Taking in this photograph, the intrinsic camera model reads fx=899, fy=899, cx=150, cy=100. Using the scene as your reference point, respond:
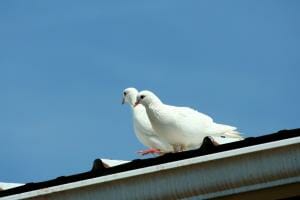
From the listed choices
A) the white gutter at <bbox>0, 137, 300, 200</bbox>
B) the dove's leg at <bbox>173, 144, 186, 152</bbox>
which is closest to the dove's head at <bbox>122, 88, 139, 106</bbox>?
the dove's leg at <bbox>173, 144, 186, 152</bbox>

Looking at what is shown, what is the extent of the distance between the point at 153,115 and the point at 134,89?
4.63 metres

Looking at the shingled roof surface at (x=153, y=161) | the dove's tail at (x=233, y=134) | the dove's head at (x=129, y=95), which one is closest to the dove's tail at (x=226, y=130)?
the dove's tail at (x=233, y=134)

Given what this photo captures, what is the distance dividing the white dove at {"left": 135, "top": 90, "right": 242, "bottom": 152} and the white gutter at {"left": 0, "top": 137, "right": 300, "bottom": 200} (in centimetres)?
343

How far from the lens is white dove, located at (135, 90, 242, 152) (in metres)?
8.32

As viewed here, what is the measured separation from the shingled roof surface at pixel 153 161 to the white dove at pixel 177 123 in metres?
3.20

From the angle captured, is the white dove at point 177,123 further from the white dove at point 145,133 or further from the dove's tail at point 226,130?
the white dove at point 145,133

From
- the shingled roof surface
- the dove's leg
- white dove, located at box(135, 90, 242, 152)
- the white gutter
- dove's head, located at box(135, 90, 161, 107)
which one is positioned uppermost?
dove's head, located at box(135, 90, 161, 107)

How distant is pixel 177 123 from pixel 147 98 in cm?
64

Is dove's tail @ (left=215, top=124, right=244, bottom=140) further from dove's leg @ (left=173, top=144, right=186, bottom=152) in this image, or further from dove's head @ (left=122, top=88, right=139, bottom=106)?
dove's head @ (left=122, top=88, right=139, bottom=106)

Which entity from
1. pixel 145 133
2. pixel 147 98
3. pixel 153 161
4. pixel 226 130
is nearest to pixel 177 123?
pixel 147 98

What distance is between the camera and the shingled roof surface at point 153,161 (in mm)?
4328

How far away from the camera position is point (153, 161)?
469 cm

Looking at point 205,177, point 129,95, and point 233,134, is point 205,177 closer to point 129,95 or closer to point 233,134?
point 233,134

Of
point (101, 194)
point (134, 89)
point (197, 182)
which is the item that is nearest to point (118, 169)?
point (101, 194)
